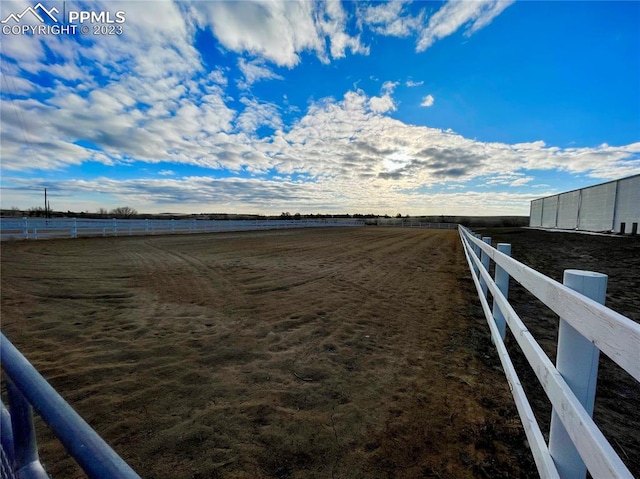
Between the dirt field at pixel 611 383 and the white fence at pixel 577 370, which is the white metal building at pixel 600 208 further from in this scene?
the white fence at pixel 577 370

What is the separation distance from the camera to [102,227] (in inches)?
786

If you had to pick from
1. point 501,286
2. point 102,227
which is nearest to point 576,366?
point 501,286

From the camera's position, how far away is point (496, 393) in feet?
9.83

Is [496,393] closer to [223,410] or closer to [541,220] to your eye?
[223,410]

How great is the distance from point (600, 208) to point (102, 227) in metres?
36.9

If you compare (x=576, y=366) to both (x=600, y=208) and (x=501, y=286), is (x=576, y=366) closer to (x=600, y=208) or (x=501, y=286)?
(x=501, y=286)

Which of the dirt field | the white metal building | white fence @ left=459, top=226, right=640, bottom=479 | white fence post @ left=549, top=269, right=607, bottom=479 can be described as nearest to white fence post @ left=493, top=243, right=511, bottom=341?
the dirt field

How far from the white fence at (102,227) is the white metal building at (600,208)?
30058 millimetres

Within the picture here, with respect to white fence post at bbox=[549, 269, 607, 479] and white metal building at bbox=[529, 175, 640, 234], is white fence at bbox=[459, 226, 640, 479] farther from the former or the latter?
white metal building at bbox=[529, 175, 640, 234]

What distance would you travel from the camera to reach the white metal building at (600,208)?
20417 millimetres

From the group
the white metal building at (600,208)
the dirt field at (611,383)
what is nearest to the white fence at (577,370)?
the dirt field at (611,383)

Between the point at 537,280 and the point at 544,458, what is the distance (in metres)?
1.02

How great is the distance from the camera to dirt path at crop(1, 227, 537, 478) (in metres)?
2.23

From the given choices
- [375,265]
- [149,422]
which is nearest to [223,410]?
[149,422]
